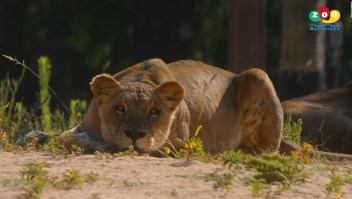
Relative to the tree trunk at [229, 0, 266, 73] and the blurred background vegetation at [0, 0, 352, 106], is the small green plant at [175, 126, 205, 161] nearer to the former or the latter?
the tree trunk at [229, 0, 266, 73]

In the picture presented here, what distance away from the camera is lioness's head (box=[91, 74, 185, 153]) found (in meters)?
7.30

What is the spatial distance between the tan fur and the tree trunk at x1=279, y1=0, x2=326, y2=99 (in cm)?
388

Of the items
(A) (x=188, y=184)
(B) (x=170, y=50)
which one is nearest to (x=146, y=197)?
(A) (x=188, y=184)

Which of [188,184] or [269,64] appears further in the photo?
[269,64]

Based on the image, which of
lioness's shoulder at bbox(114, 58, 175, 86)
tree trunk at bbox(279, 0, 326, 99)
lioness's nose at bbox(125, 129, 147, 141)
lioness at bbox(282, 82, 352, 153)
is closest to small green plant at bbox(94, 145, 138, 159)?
lioness's nose at bbox(125, 129, 147, 141)

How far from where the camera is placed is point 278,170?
595cm

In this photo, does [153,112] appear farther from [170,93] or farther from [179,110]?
[179,110]

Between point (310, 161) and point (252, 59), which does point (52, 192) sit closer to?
point (310, 161)

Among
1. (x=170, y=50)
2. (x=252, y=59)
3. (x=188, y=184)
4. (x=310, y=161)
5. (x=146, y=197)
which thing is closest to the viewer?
(x=146, y=197)

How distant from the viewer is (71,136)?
7.60 meters

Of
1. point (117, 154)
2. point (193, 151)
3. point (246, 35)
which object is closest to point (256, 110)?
point (193, 151)

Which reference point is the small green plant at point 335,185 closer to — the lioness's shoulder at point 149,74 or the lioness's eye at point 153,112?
the lioness's eye at point 153,112

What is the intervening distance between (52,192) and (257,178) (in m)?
1.23

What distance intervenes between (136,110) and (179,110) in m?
0.60
